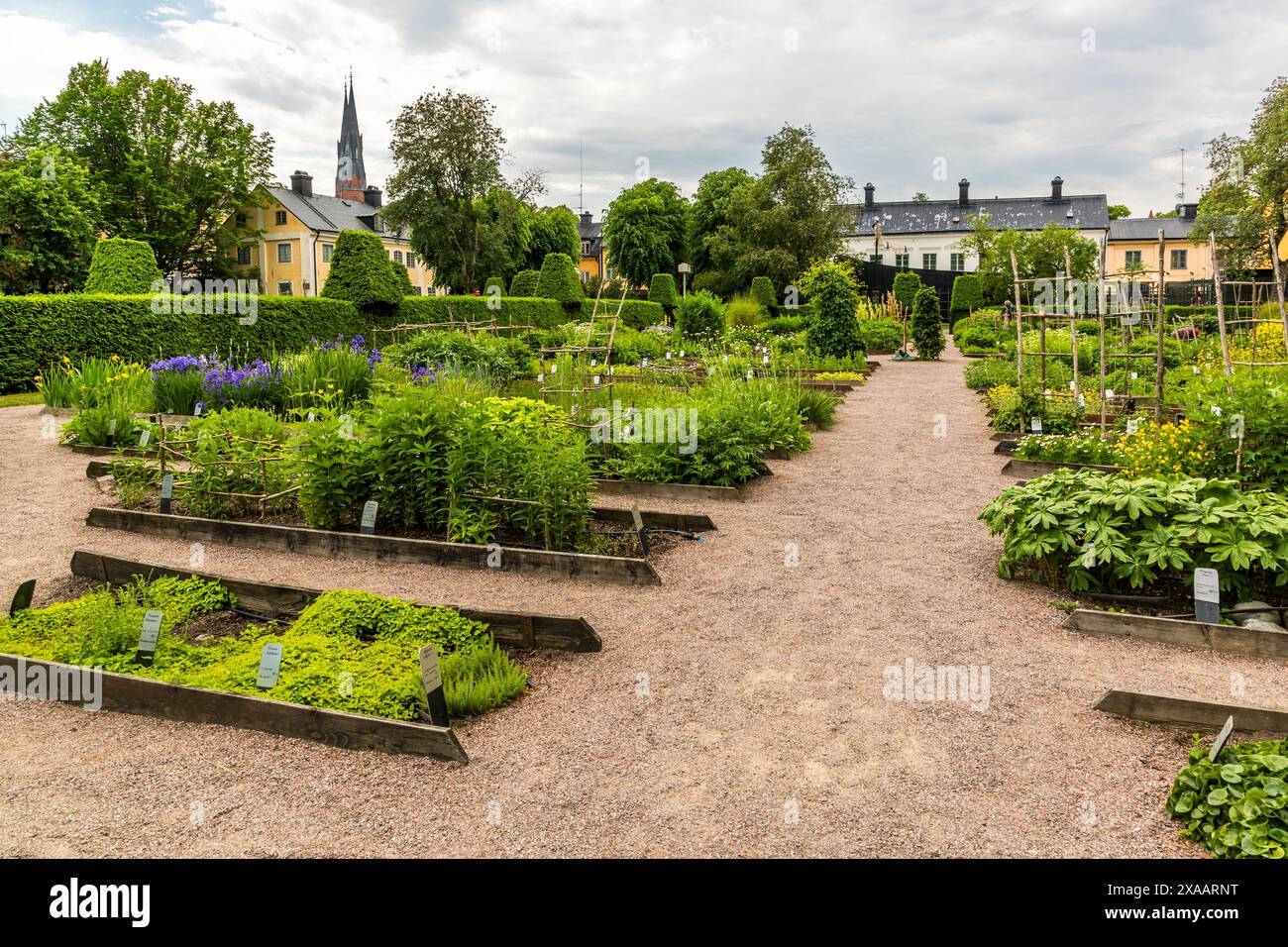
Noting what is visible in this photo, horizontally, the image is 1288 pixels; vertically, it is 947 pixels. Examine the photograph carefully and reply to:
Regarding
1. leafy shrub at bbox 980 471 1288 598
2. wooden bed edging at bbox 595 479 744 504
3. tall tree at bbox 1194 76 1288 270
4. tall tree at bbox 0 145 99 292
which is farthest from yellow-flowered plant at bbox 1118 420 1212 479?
tall tree at bbox 1194 76 1288 270

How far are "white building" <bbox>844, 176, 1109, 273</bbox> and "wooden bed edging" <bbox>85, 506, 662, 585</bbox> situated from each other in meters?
60.4

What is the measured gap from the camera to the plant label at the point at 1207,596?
16.8ft

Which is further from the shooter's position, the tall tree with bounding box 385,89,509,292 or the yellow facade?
the yellow facade

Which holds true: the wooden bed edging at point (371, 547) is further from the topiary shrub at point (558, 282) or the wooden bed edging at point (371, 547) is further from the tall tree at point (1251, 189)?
the tall tree at point (1251, 189)

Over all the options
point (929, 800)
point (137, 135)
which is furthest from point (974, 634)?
point (137, 135)

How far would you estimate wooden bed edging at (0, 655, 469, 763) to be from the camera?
154 inches

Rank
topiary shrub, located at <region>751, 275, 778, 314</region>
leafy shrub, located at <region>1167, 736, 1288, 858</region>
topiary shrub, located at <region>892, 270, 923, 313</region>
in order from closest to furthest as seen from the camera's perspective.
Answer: leafy shrub, located at <region>1167, 736, 1288, 858</region>, topiary shrub, located at <region>892, 270, 923, 313</region>, topiary shrub, located at <region>751, 275, 778, 314</region>

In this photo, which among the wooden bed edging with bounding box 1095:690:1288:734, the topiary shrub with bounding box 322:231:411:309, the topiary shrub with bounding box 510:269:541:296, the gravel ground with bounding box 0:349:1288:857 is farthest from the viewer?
the topiary shrub with bounding box 510:269:541:296

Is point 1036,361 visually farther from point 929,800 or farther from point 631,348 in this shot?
point 929,800

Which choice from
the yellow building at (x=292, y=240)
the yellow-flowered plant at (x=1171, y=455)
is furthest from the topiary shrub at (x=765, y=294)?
the yellow-flowered plant at (x=1171, y=455)

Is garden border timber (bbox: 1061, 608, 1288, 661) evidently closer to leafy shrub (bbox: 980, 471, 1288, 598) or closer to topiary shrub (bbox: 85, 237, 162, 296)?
leafy shrub (bbox: 980, 471, 1288, 598)

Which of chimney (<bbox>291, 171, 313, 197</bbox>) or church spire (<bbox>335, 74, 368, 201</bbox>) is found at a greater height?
church spire (<bbox>335, 74, 368, 201</bbox>)

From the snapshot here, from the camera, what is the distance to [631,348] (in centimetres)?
2033
